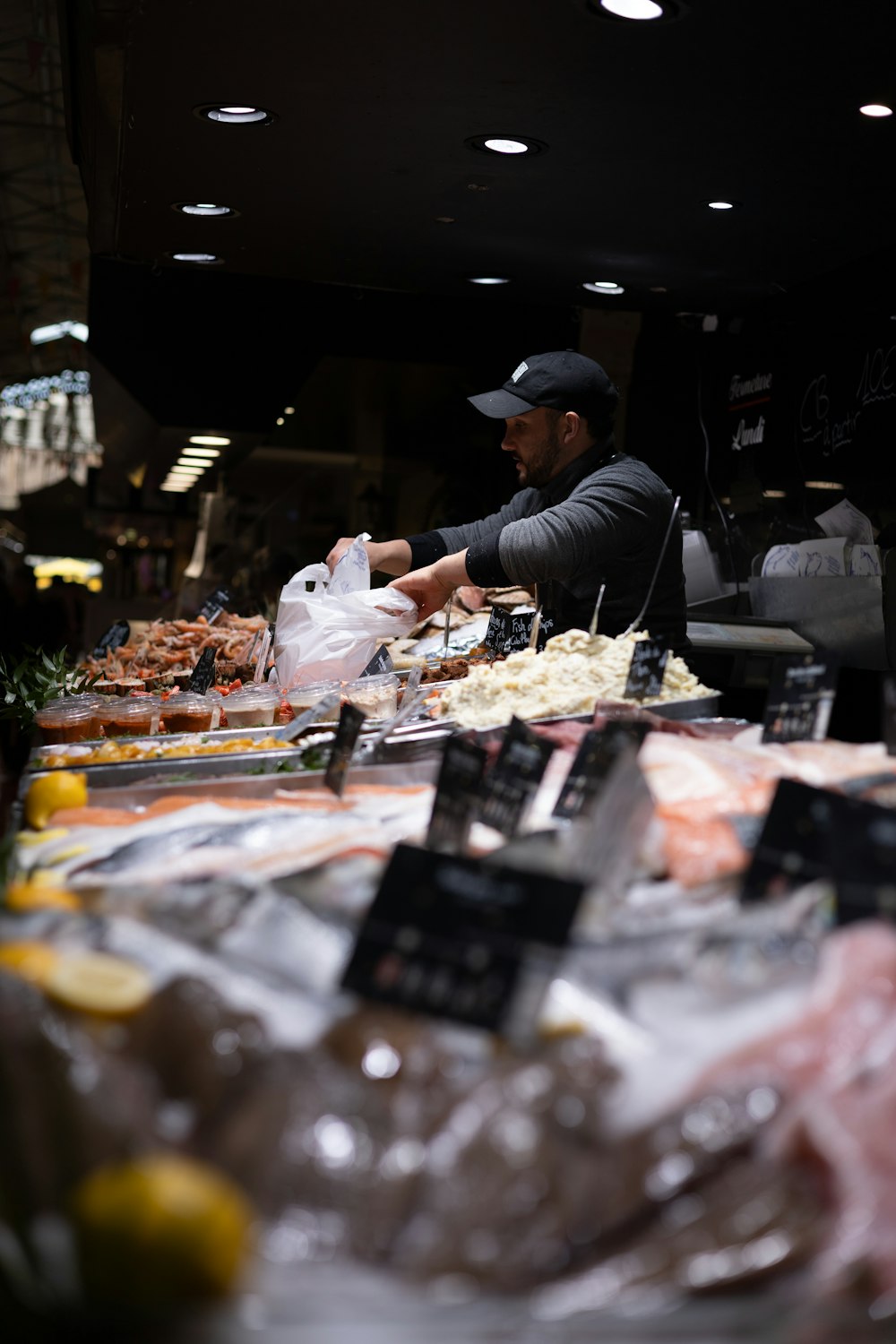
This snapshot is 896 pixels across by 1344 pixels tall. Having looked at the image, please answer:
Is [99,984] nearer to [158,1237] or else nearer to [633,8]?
[158,1237]

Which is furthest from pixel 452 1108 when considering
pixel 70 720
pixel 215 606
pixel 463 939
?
pixel 215 606

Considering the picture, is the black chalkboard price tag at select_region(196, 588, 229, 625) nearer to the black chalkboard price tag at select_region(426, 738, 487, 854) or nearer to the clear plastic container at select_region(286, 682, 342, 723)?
the clear plastic container at select_region(286, 682, 342, 723)

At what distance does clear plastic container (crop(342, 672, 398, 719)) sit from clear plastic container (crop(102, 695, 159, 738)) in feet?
1.83

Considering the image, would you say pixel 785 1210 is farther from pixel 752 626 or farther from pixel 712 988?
pixel 752 626

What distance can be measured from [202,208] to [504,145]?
1781mm

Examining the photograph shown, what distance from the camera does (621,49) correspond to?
3906 mm

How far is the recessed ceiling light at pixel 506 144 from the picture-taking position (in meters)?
4.77

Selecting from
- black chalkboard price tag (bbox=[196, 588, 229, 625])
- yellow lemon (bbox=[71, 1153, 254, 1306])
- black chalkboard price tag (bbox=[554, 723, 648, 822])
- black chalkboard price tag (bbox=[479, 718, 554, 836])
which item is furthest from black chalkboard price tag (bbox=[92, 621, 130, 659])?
yellow lemon (bbox=[71, 1153, 254, 1306])

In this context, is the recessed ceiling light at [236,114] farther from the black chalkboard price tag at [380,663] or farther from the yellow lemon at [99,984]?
the yellow lemon at [99,984]

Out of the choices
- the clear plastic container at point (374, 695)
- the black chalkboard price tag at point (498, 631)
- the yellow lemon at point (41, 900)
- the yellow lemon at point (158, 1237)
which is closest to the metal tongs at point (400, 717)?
the clear plastic container at point (374, 695)

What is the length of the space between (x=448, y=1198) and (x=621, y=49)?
379 cm

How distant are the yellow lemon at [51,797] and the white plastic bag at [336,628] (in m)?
1.55

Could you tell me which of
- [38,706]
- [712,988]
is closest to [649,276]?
[38,706]

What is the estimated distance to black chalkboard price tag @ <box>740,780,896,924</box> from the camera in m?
1.19
